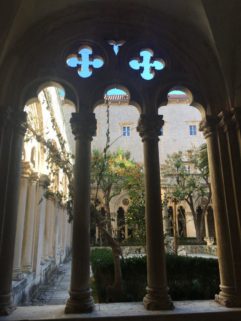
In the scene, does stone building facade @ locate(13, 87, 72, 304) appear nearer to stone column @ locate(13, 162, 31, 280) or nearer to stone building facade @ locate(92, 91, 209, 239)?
stone column @ locate(13, 162, 31, 280)

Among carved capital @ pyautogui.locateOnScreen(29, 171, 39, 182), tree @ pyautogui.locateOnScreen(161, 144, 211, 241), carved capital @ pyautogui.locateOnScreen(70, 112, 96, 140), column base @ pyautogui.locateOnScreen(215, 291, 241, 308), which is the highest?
tree @ pyautogui.locateOnScreen(161, 144, 211, 241)

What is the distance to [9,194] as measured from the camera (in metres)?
3.43

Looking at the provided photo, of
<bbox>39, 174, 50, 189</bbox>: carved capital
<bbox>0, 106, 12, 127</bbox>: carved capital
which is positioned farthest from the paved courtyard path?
<bbox>0, 106, 12, 127</bbox>: carved capital

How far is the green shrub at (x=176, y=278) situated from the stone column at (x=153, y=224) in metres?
1.24

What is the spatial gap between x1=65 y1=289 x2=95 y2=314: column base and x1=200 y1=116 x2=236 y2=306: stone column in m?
1.49

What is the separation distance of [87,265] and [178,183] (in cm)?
1521

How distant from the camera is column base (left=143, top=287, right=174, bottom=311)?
320 centimetres

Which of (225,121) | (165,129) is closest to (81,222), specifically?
(225,121)

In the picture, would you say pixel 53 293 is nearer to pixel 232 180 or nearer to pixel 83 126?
pixel 83 126

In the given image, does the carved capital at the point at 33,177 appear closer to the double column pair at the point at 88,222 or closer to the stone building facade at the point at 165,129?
the double column pair at the point at 88,222

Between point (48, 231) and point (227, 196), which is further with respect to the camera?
point (48, 231)

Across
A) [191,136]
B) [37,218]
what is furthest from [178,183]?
[191,136]

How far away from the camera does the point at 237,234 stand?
3.50m

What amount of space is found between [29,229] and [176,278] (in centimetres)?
409
